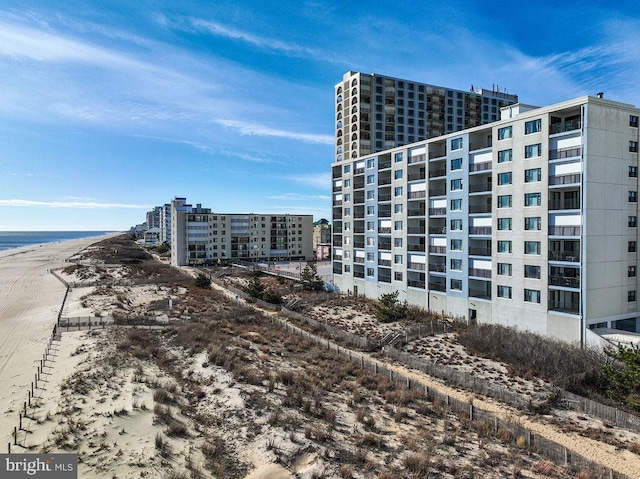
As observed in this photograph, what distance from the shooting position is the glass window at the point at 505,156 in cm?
3975

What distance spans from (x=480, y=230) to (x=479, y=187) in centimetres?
500

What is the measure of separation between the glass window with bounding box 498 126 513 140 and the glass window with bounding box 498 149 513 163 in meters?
1.44

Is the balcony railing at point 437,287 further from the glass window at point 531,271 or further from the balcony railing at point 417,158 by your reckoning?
the balcony railing at point 417,158

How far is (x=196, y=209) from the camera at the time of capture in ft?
376

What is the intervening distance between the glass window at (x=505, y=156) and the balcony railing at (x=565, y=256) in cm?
1064

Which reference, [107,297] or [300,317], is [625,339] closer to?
[300,317]

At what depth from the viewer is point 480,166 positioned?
1711 inches

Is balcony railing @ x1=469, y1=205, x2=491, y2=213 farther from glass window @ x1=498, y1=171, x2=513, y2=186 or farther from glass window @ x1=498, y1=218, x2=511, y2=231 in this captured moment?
A: glass window @ x1=498, y1=171, x2=513, y2=186

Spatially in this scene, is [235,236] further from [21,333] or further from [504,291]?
[504,291]

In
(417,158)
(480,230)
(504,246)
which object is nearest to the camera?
(504,246)

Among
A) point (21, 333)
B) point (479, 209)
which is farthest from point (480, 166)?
point (21, 333)

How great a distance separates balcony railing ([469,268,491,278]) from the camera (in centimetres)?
4244

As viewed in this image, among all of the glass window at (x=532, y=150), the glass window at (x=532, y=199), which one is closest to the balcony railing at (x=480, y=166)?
the glass window at (x=532, y=150)

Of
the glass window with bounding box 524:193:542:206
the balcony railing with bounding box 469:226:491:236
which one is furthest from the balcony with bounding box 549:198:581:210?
the balcony railing with bounding box 469:226:491:236
